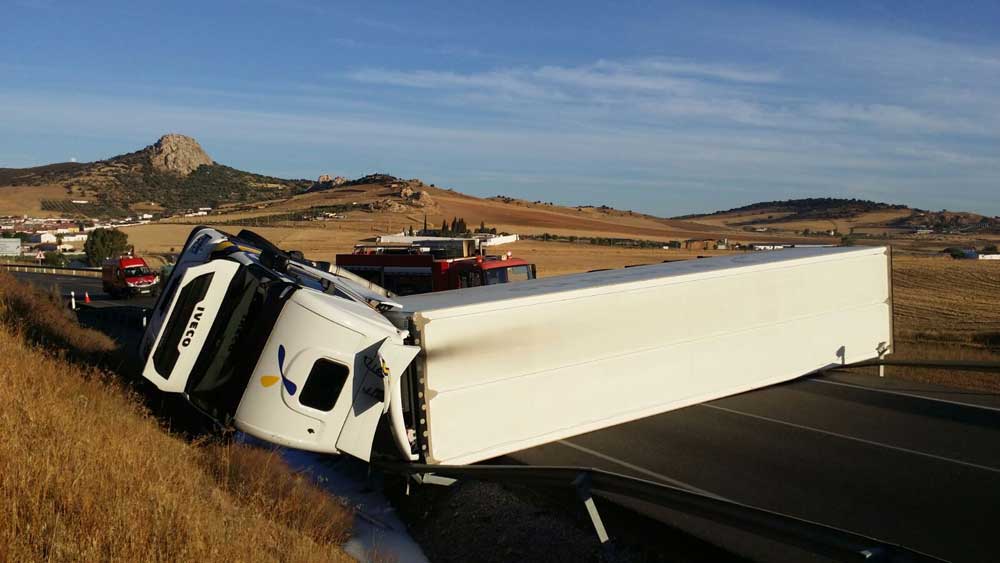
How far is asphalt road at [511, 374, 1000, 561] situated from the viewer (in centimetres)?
789

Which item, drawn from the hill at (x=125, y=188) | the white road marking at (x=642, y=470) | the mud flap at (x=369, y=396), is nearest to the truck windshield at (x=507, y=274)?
the white road marking at (x=642, y=470)

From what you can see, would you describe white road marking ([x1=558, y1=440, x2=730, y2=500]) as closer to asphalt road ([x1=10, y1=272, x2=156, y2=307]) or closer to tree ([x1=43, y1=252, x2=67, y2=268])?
asphalt road ([x1=10, y1=272, x2=156, y2=307])

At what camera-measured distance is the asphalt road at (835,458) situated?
788cm

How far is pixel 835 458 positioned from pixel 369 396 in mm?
6047

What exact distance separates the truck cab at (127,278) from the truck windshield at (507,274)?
69.6 feet

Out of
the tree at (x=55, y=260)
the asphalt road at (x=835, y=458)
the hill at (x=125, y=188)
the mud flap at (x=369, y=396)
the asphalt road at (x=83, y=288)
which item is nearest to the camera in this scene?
the asphalt road at (x=835, y=458)

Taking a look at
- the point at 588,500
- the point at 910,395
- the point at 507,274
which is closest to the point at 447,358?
the point at 588,500

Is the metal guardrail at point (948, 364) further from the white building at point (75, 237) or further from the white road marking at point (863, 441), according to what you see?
the white building at point (75, 237)

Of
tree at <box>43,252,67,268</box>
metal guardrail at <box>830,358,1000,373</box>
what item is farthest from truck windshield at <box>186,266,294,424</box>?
tree at <box>43,252,67,268</box>

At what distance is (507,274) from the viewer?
2150 centimetres

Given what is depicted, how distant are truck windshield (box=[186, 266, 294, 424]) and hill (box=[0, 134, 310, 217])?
144080 millimetres

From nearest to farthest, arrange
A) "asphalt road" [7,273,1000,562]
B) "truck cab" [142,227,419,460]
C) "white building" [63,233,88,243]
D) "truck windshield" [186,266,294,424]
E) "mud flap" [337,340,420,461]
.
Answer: "asphalt road" [7,273,1000,562], "mud flap" [337,340,420,461], "truck cab" [142,227,419,460], "truck windshield" [186,266,294,424], "white building" [63,233,88,243]

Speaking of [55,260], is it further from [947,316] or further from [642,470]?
[642,470]

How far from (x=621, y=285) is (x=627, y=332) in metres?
0.65
